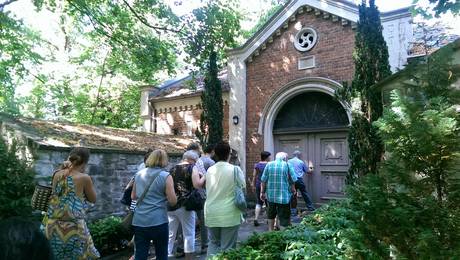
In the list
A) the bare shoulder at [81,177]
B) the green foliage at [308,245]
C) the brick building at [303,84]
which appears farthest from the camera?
the brick building at [303,84]

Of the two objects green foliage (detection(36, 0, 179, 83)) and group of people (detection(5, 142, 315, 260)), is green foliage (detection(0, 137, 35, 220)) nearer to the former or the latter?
group of people (detection(5, 142, 315, 260))

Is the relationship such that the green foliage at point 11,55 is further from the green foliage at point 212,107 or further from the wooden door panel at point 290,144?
the wooden door panel at point 290,144

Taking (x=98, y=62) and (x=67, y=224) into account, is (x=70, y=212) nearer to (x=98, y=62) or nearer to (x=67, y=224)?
(x=67, y=224)

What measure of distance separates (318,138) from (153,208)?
790cm

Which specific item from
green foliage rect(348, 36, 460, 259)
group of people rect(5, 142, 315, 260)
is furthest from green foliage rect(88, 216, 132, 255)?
green foliage rect(348, 36, 460, 259)

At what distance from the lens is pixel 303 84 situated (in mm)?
11320

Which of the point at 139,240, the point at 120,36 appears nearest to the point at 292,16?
the point at 120,36

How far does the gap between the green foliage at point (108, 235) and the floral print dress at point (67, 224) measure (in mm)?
2941

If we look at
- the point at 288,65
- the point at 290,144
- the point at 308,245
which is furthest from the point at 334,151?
the point at 308,245

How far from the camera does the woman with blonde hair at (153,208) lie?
4363mm

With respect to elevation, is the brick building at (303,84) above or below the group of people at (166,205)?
above

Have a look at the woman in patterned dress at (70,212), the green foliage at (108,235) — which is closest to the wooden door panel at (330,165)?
the green foliage at (108,235)

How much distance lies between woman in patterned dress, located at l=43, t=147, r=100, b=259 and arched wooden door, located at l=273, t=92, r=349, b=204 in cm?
827

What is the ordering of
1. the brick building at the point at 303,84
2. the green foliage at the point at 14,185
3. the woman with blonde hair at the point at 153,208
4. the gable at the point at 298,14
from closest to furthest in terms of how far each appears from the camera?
1. the woman with blonde hair at the point at 153,208
2. the green foliage at the point at 14,185
3. the gable at the point at 298,14
4. the brick building at the point at 303,84
